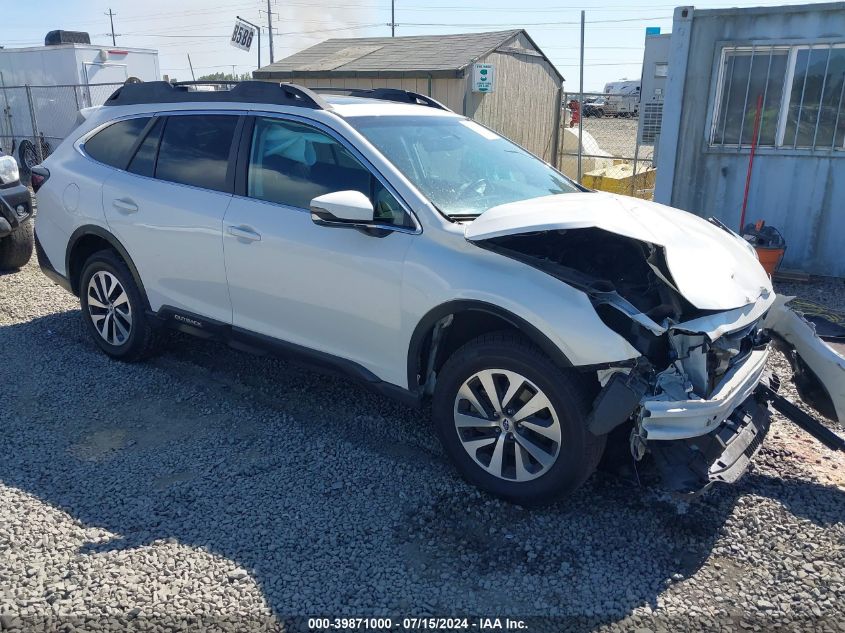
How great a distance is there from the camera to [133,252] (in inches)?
185

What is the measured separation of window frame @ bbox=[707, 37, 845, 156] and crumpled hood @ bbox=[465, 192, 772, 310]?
14.8 ft

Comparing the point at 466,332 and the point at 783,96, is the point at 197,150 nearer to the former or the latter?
the point at 466,332

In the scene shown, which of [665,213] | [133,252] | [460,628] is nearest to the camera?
[460,628]

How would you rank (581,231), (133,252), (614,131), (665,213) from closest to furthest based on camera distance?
(581,231), (665,213), (133,252), (614,131)

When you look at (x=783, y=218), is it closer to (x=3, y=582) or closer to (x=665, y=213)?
(x=665, y=213)

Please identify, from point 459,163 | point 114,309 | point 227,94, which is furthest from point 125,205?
point 459,163

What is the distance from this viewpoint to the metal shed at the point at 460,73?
1226 centimetres

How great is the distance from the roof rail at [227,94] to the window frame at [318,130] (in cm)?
9

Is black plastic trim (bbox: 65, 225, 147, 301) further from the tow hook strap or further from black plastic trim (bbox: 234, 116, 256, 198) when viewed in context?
the tow hook strap

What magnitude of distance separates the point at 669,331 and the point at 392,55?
11862 millimetres

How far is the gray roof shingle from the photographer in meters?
12.4

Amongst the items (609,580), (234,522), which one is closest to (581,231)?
(609,580)

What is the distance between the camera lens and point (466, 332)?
3.59 metres

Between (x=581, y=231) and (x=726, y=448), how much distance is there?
4.01 feet
